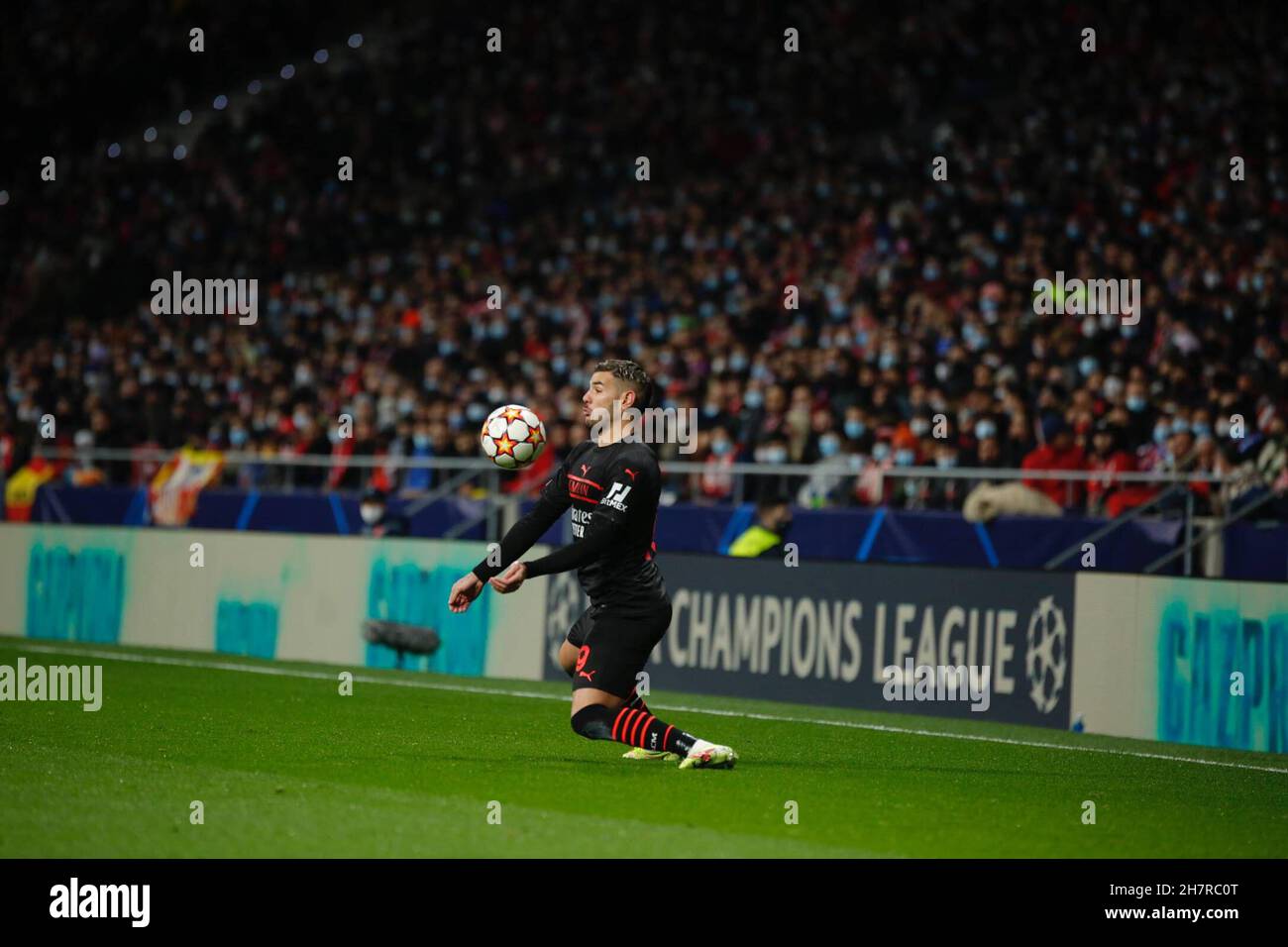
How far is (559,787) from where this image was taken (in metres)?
8.69

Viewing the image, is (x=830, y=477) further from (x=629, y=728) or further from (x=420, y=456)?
(x=629, y=728)

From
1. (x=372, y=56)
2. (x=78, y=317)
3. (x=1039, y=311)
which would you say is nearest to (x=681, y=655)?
(x=1039, y=311)

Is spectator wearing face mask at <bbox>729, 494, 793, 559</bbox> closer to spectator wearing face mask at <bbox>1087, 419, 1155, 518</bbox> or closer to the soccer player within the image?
spectator wearing face mask at <bbox>1087, 419, 1155, 518</bbox>

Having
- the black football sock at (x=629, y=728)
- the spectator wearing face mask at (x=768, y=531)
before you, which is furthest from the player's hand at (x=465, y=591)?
the spectator wearing face mask at (x=768, y=531)

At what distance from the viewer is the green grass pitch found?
7.12 m

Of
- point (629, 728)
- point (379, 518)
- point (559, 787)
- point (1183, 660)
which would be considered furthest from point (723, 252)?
point (559, 787)

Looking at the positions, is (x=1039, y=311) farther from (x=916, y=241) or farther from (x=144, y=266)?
(x=144, y=266)

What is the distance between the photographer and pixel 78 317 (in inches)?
1308

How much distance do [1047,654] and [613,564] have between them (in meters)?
5.05

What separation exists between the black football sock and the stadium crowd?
273 inches

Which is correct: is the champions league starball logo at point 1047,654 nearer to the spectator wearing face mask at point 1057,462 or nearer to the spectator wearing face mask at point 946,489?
the spectator wearing face mask at point 1057,462

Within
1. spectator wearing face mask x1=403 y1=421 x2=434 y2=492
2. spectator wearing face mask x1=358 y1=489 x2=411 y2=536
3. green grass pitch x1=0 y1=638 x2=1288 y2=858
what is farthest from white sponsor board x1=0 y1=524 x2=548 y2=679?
green grass pitch x1=0 y1=638 x2=1288 y2=858
